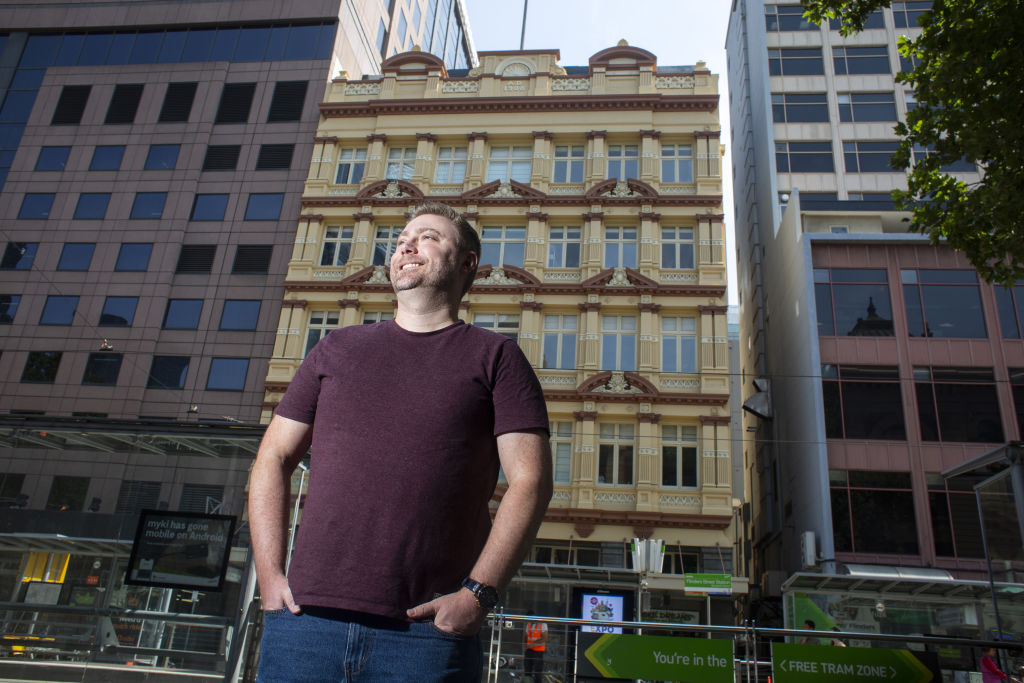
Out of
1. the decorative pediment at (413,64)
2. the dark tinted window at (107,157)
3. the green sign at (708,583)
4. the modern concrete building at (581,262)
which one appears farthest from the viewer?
the dark tinted window at (107,157)

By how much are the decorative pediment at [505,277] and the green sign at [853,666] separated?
23062 mm

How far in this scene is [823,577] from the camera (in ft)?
72.8

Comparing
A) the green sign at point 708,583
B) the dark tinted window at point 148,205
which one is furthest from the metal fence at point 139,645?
the dark tinted window at point 148,205

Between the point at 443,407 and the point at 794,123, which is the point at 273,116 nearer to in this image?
the point at 794,123

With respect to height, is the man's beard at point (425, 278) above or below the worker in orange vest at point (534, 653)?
above

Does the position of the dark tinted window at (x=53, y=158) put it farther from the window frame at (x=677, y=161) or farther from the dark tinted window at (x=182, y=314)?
the window frame at (x=677, y=161)

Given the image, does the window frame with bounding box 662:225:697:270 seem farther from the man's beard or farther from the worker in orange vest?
the man's beard

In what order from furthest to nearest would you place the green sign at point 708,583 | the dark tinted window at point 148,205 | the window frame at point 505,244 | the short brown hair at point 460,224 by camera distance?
the dark tinted window at point 148,205
the window frame at point 505,244
the green sign at point 708,583
the short brown hair at point 460,224

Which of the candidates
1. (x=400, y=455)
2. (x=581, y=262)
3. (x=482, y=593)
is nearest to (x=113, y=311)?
(x=581, y=262)

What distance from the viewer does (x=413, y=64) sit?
1400 inches

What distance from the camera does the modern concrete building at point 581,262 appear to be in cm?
2591

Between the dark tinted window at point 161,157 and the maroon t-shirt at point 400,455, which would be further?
the dark tinted window at point 161,157

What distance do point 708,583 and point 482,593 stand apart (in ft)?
74.3

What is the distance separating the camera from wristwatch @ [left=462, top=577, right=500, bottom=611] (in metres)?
2.11
